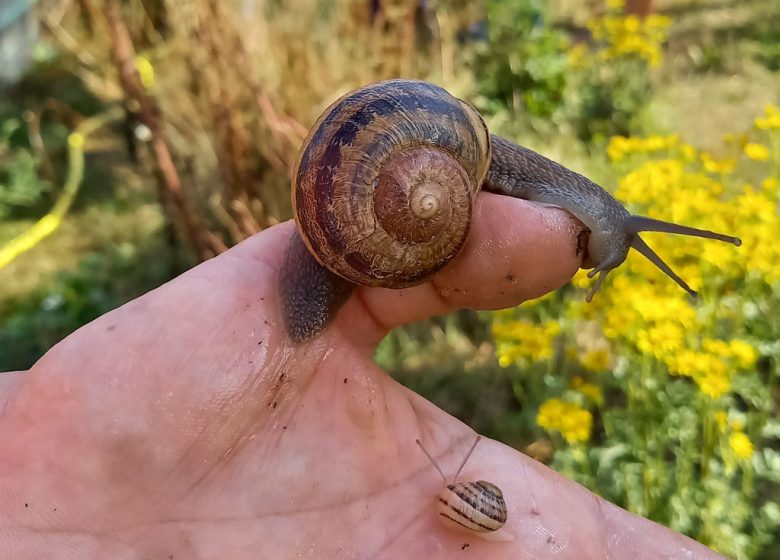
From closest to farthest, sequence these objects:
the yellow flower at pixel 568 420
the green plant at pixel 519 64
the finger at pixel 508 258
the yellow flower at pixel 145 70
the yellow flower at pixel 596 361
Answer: the finger at pixel 508 258 → the yellow flower at pixel 568 420 → the yellow flower at pixel 596 361 → the yellow flower at pixel 145 70 → the green plant at pixel 519 64

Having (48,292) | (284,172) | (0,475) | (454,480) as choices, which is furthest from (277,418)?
(48,292)

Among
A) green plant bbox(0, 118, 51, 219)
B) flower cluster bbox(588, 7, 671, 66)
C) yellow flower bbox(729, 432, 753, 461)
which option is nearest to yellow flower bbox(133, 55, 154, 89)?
green plant bbox(0, 118, 51, 219)

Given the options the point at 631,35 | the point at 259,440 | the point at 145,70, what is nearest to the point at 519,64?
the point at 631,35

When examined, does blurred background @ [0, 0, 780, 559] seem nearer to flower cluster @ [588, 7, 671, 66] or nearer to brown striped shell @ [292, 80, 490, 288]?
flower cluster @ [588, 7, 671, 66]

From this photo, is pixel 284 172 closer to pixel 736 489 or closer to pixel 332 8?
pixel 332 8

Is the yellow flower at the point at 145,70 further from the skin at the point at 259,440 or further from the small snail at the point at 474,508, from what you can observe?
the small snail at the point at 474,508

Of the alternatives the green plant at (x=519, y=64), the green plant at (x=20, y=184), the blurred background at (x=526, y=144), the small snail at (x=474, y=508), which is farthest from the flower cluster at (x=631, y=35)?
the green plant at (x=20, y=184)
